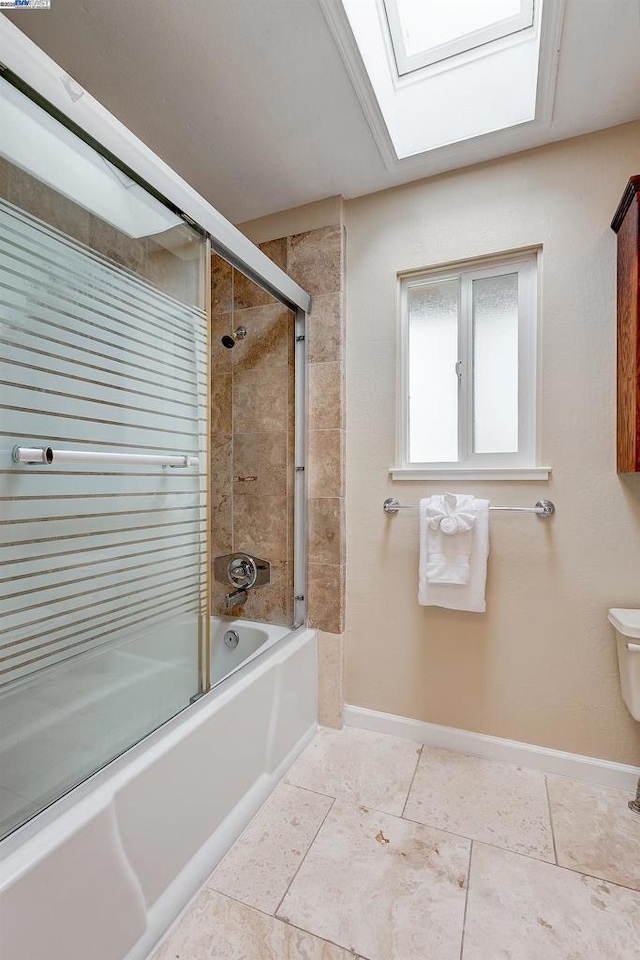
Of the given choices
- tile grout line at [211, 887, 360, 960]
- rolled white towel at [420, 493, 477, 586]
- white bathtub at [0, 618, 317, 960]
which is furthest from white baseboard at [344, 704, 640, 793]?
tile grout line at [211, 887, 360, 960]

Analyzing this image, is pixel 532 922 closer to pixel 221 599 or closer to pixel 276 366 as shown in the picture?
pixel 221 599

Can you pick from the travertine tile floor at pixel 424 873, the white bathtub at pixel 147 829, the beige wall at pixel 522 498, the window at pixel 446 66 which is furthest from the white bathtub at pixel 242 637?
the window at pixel 446 66

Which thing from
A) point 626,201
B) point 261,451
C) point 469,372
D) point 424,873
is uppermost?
point 626,201

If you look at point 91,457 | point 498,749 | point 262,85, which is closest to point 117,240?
point 91,457

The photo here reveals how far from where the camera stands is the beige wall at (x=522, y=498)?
A: 174 cm

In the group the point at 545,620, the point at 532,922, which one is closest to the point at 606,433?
the point at 545,620

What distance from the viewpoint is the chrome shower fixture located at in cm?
199

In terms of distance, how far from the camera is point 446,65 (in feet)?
5.40

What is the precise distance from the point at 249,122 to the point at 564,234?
4.16 ft

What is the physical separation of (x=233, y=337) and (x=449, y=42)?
129 cm

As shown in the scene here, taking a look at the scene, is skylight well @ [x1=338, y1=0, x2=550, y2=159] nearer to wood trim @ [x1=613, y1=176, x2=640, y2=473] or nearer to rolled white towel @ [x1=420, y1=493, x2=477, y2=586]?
wood trim @ [x1=613, y1=176, x2=640, y2=473]

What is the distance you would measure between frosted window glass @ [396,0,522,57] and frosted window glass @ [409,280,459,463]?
0.81 metres

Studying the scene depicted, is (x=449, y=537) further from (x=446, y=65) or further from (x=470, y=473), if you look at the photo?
(x=446, y=65)

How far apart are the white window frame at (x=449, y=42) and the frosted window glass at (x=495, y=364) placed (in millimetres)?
774
